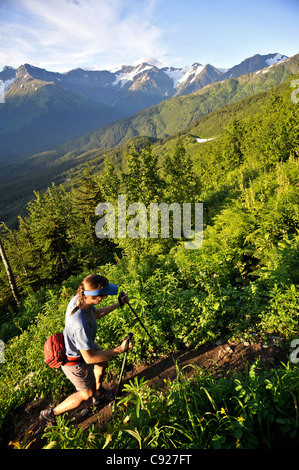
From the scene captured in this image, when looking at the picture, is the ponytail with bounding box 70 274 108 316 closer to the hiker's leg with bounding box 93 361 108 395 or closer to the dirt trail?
the hiker's leg with bounding box 93 361 108 395

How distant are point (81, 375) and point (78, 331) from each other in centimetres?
107

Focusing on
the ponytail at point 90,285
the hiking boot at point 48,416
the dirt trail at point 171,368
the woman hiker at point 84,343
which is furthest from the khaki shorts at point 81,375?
the ponytail at point 90,285

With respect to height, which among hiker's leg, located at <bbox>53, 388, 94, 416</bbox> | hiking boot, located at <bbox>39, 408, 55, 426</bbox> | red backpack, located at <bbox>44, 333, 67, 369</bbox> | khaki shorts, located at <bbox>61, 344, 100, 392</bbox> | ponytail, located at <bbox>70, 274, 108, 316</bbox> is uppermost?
ponytail, located at <bbox>70, 274, 108, 316</bbox>

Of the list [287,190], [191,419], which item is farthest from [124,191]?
[191,419]

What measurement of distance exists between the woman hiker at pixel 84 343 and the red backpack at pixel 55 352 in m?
0.09

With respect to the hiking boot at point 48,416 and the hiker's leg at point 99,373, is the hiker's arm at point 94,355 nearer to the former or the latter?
the hiker's leg at point 99,373

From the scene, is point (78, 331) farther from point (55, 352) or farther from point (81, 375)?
point (81, 375)

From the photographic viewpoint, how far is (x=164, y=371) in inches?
168

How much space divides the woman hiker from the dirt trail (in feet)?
0.98

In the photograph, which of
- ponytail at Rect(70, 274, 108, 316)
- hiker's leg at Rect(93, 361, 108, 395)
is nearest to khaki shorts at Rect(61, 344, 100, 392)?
hiker's leg at Rect(93, 361, 108, 395)

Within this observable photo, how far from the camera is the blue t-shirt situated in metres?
3.36

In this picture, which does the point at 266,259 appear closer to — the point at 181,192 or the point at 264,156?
the point at 181,192

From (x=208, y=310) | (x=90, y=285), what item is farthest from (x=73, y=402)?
(x=208, y=310)
